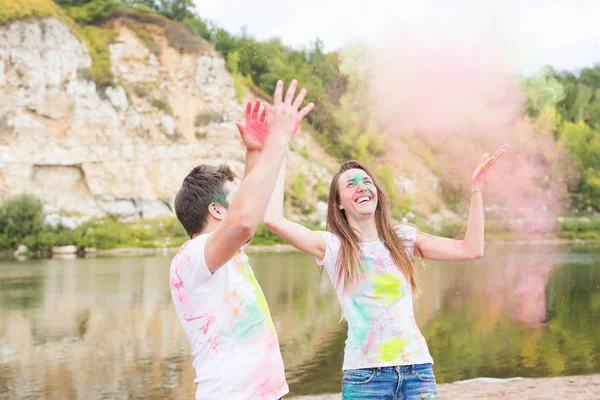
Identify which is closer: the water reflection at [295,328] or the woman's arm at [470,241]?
the woman's arm at [470,241]

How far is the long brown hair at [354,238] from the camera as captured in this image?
3383mm

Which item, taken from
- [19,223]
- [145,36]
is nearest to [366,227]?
[19,223]

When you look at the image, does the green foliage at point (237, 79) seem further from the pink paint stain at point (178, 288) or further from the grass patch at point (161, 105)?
the pink paint stain at point (178, 288)

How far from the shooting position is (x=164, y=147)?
46.2 metres

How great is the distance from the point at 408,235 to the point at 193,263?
1393mm

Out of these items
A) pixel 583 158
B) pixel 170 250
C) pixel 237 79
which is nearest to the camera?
pixel 583 158

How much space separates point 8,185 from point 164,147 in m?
10.2

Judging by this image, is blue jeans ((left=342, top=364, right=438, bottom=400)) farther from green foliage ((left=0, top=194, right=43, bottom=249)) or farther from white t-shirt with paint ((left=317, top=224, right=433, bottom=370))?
green foliage ((left=0, top=194, right=43, bottom=249))

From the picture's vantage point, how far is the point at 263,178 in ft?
7.52

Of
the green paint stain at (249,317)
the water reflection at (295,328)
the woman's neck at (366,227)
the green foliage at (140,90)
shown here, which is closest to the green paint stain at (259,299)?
the green paint stain at (249,317)

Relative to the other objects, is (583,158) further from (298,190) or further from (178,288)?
(178,288)

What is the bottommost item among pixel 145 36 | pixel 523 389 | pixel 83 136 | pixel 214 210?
pixel 523 389

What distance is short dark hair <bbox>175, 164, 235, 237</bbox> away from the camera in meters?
2.86

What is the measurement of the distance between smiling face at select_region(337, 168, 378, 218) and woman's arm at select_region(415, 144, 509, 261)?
12.8 inches
